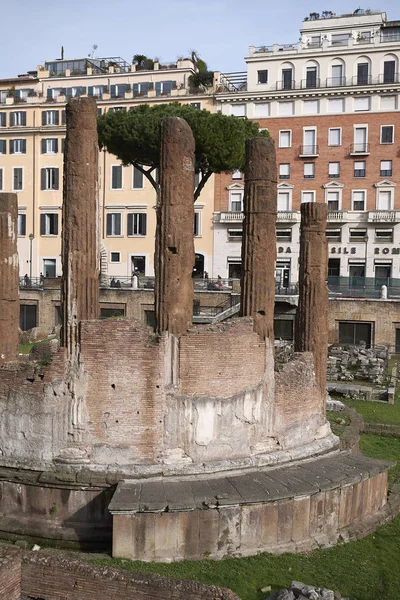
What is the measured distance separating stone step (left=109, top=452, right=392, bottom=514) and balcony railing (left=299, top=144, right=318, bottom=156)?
2854 centimetres

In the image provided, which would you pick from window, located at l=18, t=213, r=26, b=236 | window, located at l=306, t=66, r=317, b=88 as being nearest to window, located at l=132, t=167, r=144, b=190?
window, located at l=18, t=213, r=26, b=236

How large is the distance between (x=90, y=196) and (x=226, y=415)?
3.79 metres

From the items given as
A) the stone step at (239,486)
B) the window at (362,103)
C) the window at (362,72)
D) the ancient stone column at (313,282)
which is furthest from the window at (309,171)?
the stone step at (239,486)

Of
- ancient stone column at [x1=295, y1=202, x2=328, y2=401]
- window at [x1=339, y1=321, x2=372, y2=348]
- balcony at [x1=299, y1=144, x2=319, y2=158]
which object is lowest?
window at [x1=339, y1=321, x2=372, y2=348]

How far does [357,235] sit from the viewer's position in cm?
3522

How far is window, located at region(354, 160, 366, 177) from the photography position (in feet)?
116

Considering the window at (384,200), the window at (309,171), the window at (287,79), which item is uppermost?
the window at (287,79)

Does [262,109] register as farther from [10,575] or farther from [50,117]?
[10,575]

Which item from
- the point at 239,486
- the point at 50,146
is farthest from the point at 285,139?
the point at 239,486

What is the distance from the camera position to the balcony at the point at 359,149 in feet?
115

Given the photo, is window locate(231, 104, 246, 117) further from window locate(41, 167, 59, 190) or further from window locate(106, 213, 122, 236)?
window locate(41, 167, 59, 190)

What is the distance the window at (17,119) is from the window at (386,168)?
868 inches

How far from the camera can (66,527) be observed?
8445 mm

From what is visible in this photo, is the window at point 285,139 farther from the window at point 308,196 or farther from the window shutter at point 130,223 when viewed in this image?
the window shutter at point 130,223
